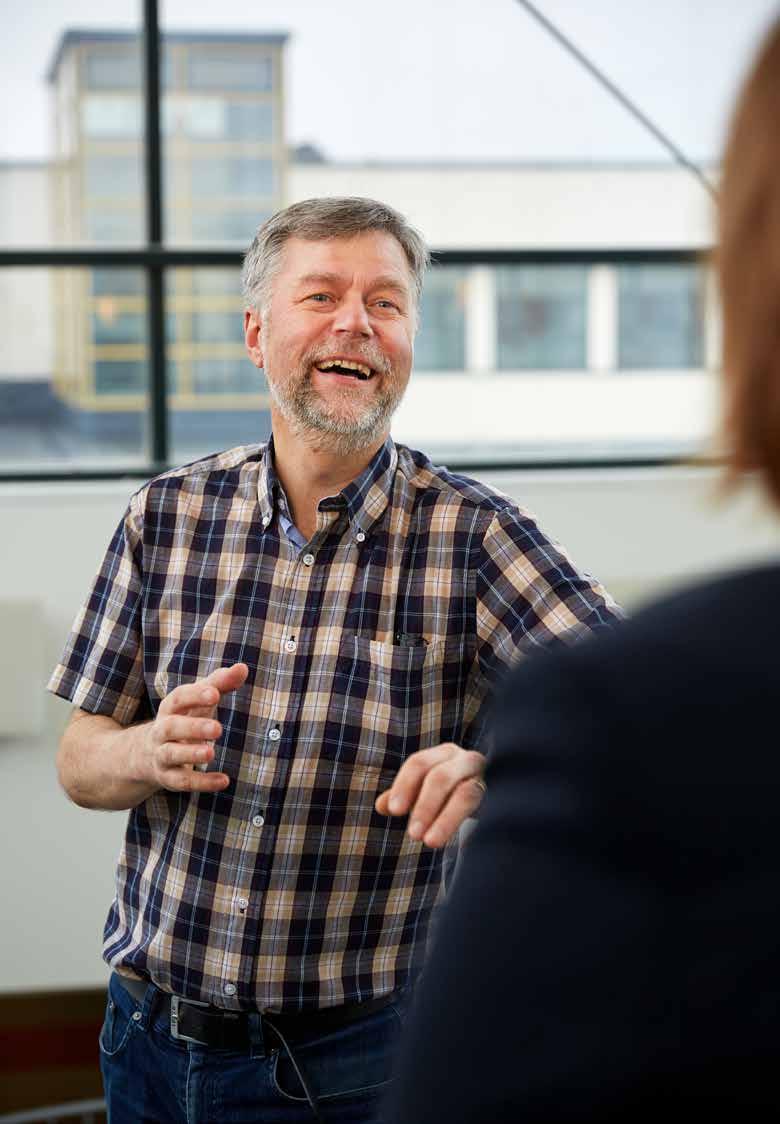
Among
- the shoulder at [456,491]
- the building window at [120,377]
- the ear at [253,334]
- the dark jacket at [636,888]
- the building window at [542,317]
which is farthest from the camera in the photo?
the building window at [542,317]

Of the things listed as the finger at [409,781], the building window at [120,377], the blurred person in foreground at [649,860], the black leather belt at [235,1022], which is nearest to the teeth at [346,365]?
the finger at [409,781]

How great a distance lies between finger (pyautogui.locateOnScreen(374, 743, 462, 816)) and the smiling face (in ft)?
1.65

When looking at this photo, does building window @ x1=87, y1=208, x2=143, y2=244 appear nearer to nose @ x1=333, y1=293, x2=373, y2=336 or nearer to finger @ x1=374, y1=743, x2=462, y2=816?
nose @ x1=333, y1=293, x2=373, y2=336

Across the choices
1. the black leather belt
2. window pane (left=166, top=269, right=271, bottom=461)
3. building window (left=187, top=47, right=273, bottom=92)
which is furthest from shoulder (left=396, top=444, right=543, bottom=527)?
building window (left=187, top=47, right=273, bottom=92)

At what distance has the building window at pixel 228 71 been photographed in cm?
286

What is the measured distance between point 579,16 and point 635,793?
9.34ft

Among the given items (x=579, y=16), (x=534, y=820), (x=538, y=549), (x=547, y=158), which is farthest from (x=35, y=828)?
(x=534, y=820)

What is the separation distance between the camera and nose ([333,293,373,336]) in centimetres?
153

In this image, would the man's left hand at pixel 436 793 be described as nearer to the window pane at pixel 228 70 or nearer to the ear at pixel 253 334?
the ear at pixel 253 334

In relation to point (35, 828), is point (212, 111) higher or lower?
higher

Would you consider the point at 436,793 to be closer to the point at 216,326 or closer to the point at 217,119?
the point at 216,326

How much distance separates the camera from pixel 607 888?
1.55ft

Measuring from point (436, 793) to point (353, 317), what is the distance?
66 cm

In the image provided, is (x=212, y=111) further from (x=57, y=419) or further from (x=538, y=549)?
(x=538, y=549)
